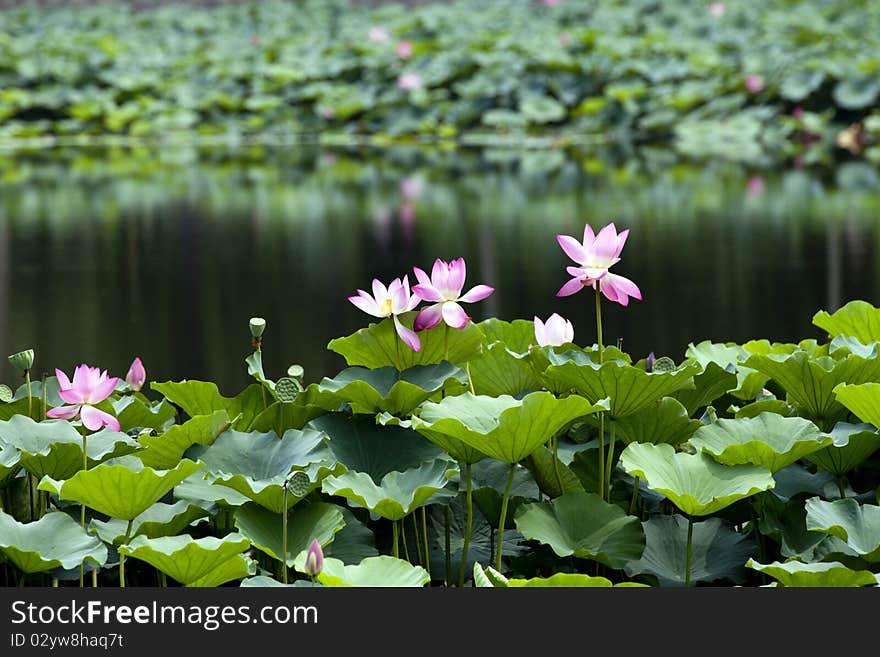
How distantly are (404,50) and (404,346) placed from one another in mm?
6756

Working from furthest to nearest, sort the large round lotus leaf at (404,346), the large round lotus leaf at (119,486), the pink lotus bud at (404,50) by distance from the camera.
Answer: the pink lotus bud at (404,50) → the large round lotus leaf at (404,346) → the large round lotus leaf at (119,486)

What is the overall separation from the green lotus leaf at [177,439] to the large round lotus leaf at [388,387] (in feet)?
0.34

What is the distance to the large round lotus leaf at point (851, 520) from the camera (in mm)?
1030

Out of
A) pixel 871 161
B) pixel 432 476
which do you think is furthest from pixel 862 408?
pixel 871 161

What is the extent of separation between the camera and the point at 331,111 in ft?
24.7

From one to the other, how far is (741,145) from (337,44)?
2.83 metres

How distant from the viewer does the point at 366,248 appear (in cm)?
381

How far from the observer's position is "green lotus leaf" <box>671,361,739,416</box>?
4.00ft

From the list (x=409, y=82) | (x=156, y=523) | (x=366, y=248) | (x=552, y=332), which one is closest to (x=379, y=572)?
(x=156, y=523)

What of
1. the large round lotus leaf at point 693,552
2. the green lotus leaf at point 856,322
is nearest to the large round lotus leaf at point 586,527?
the large round lotus leaf at point 693,552

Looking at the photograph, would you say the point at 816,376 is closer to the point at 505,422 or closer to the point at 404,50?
the point at 505,422

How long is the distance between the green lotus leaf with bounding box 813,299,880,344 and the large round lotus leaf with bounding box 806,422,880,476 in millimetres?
261

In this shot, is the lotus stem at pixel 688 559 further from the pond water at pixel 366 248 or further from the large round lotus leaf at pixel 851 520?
the pond water at pixel 366 248
